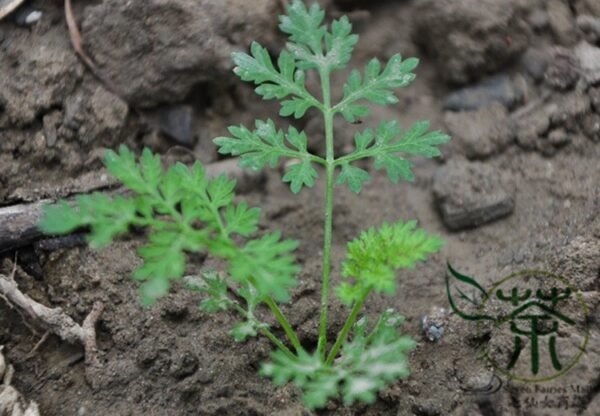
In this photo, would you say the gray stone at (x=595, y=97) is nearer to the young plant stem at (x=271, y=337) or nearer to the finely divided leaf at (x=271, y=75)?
the finely divided leaf at (x=271, y=75)

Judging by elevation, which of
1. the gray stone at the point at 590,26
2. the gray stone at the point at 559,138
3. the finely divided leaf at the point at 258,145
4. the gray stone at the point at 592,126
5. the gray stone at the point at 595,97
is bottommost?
the gray stone at the point at 559,138

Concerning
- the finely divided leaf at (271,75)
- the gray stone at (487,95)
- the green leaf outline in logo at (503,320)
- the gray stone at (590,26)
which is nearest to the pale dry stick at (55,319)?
the finely divided leaf at (271,75)

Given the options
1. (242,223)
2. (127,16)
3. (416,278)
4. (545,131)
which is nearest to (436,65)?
(545,131)

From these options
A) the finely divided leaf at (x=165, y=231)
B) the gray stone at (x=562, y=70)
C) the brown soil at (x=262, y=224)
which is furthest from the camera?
the gray stone at (x=562, y=70)

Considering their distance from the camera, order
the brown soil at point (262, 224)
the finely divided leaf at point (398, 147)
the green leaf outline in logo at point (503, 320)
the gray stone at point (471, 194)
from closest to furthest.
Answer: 1. the green leaf outline in logo at point (503, 320)
2. the brown soil at point (262, 224)
3. the finely divided leaf at point (398, 147)
4. the gray stone at point (471, 194)

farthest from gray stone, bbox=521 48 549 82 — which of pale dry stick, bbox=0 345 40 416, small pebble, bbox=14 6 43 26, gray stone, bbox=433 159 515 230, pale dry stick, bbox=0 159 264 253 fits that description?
pale dry stick, bbox=0 345 40 416

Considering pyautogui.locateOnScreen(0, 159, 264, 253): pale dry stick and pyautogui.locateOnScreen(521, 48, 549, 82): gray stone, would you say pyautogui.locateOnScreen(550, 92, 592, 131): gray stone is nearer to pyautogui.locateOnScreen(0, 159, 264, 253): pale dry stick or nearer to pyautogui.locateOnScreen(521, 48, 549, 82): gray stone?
pyautogui.locateOnScreen(521, 48, 549, 82): gray stone
